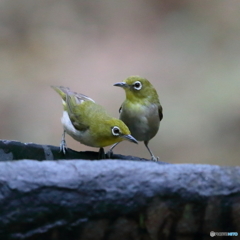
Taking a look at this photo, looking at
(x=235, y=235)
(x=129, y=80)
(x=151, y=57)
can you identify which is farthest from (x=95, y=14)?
(x=235, y=235)

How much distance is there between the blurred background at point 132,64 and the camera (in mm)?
7949

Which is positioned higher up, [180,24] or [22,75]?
[180,24]

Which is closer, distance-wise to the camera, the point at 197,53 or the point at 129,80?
the point at 129,80

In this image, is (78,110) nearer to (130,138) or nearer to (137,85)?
(137,85)

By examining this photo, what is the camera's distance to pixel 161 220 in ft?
7.03

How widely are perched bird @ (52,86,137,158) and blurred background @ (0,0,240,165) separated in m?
3.75

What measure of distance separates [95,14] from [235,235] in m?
8.45

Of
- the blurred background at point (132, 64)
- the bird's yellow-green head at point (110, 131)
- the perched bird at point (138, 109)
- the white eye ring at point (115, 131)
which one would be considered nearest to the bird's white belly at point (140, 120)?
the perched bird at point (138, 109)

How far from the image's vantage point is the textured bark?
1.99 metres

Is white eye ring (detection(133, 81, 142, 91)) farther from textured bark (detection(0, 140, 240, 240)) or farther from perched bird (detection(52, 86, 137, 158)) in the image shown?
textured bark (detection(0, 140, 240, 240))

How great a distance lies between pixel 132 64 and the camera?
9.23 m

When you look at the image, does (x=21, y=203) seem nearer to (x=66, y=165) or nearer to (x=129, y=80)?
(x=66, y=165)

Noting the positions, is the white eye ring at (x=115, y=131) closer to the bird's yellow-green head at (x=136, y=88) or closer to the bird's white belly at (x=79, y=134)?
the bird's white belly at (x=79, y=134)

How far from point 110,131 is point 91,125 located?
0.20 m
